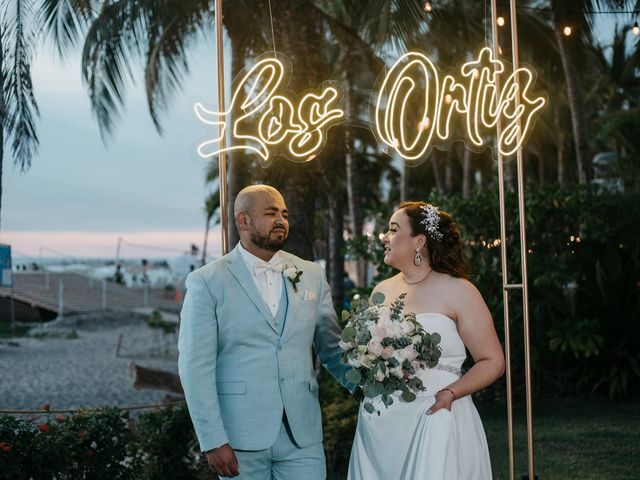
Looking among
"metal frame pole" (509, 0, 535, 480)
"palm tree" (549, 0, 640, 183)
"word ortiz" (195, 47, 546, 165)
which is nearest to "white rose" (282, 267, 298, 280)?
"word ortiz" (195, 47, 546, 165)

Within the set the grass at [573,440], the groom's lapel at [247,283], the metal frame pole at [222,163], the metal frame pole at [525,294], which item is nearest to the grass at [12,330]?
the grass at [573,440]

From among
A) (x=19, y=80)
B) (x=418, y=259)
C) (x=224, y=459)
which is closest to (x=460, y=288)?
(x=418, y=259)

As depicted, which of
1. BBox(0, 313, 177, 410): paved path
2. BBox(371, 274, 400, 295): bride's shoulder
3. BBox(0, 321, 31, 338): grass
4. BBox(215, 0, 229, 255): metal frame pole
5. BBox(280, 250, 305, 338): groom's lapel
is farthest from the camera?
BBox(0, 321, 31, 338): grass

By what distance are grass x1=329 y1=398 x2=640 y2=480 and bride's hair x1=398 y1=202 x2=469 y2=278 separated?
144 inches

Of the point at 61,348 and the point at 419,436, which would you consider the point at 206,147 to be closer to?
the point at 419,436

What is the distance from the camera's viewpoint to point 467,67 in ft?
18.1

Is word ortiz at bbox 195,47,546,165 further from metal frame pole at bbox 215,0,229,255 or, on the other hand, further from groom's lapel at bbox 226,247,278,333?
groom's lapel at bbox 226,247,278,333

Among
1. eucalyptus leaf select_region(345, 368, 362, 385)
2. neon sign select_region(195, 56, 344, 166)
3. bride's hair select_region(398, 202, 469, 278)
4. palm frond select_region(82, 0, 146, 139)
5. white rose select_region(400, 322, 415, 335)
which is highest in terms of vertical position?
palm frond select_region(82, 0, 146, 139)

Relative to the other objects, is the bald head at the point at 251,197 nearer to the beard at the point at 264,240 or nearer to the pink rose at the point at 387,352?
the beard at the point at 264,240

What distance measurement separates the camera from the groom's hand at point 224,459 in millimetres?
3547

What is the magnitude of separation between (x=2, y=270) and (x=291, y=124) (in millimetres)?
3477

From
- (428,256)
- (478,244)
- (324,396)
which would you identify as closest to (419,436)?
(428,256)

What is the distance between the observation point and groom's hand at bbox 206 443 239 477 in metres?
3.55

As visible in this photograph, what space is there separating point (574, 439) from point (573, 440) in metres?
0.04
